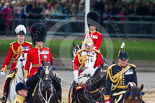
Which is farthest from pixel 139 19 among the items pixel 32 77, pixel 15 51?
pixel 32 77

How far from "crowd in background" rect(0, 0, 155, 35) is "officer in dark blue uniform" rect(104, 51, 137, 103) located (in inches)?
623

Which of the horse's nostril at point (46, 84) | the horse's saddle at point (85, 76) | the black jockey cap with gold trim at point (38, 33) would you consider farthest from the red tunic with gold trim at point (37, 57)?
the horse's nostril at point (46, 84)

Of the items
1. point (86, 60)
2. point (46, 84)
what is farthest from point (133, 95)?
point (86, 60)

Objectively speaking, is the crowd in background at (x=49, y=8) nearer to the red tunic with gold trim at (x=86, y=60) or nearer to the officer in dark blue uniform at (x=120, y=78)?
the red tunic with gold trim at (x=86, y=60)

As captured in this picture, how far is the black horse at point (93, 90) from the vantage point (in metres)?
14.6

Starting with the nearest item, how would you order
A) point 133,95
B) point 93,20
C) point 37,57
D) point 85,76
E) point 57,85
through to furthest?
1. point 133,95
2. point 57,85
3. point 37,57
4. point 85,76
5. point 93,20

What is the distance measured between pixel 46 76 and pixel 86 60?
7.88 feet

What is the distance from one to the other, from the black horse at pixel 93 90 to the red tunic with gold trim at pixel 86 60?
79 centimetres

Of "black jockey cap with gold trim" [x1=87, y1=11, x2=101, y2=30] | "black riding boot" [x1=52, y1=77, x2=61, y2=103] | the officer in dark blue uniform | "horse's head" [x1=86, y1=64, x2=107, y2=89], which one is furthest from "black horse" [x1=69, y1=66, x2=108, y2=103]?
"black jockey cap with gold trim" [x1=87, y1=11, x2=101, y2=30]

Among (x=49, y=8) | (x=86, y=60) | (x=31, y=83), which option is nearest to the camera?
(x=31, y=83)

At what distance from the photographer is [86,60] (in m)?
15.7

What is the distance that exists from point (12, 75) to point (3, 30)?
14.8 metres

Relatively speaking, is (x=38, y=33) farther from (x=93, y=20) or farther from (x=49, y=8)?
(x=49, y=8)

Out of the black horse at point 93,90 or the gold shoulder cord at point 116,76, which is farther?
the black horse at point 93,90
